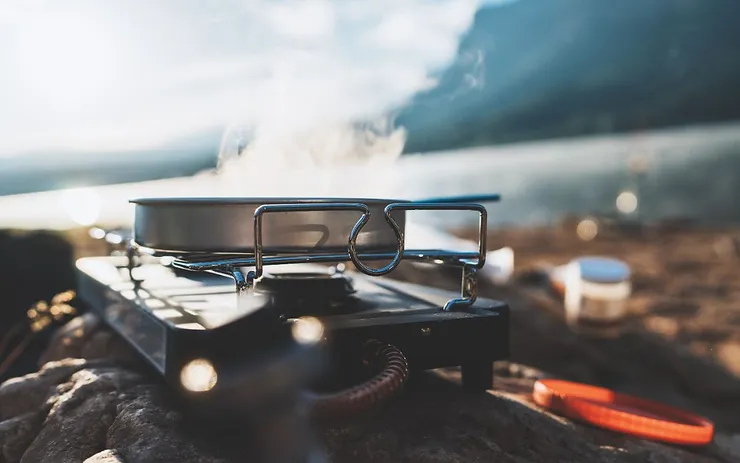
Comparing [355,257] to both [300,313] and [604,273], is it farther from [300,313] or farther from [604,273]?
[604,273]

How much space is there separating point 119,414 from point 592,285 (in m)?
5.09

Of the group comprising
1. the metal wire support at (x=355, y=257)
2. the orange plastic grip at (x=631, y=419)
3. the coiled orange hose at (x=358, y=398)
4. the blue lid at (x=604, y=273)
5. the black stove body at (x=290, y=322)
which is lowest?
the orange plastic grip at (x=631, y=419)

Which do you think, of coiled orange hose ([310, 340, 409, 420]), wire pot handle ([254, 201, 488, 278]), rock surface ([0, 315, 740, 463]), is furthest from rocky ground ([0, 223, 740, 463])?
wire pot handle ([254, 201, 488, 278])

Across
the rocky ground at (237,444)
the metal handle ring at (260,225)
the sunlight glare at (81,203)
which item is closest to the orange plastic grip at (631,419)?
the rocky ground at (237,444)

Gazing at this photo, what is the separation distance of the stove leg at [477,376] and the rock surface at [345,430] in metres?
0.04

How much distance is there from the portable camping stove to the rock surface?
17cm

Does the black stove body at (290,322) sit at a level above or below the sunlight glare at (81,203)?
below

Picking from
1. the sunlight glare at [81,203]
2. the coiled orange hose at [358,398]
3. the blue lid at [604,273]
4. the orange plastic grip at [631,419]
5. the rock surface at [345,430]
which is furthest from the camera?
the blue lid at [604,273]

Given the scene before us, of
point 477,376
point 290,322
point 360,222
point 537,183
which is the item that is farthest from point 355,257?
point 537,183

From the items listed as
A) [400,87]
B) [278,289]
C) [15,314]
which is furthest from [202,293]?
[15,314]

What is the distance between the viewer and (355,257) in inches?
69.6

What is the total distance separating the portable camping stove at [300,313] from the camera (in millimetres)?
1686

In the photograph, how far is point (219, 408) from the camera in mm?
1705

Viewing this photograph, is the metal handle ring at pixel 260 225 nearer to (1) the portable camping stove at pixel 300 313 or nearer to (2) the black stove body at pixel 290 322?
(1) the portable camping stove at pixel 300 313
